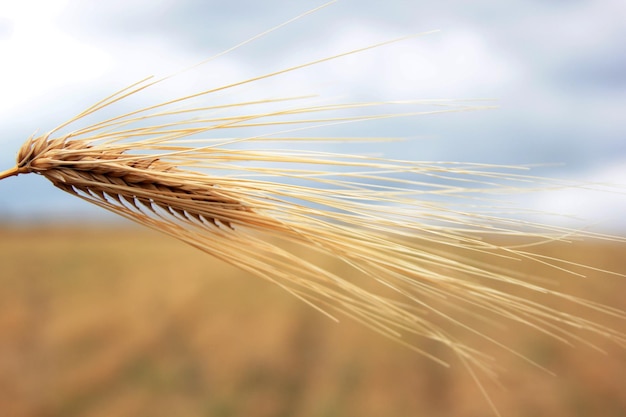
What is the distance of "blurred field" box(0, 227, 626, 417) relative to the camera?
496 cm

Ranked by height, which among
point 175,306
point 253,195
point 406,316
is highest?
point 253,195

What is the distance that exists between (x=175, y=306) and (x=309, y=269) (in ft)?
14.6

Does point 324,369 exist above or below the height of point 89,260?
below

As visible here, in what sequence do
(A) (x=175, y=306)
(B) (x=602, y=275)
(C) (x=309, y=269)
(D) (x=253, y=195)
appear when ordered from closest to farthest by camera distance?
(D) (x=253, y=195) → (C) (x=309, y=269) → (A) (x=175, y=306) → (B) (x=602, y=275)

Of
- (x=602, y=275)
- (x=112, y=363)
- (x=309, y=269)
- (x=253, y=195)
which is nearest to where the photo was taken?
(x=253, y=195)

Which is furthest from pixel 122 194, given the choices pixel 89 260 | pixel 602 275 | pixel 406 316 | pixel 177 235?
pixel 602 275

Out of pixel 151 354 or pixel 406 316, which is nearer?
pixel 406 316

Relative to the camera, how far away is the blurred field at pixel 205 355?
4.96 metres

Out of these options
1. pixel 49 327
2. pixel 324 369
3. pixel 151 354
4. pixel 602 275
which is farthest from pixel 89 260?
pixel 602 275

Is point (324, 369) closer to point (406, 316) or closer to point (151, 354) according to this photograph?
point (151, 354)

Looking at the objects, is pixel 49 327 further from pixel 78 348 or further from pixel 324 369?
pixel 324 369

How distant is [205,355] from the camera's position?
516cm

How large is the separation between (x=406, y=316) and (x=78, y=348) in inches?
179

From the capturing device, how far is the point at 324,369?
5324 mm
